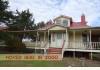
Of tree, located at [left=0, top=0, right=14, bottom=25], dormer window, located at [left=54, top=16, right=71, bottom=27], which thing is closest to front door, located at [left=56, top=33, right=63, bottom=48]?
dormer window, located at [left=54, top=16, right=71, bottom=27]

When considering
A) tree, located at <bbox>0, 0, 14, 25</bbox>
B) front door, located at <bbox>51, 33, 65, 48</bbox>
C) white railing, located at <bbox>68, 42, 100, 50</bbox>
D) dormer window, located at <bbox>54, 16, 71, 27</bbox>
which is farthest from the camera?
tree, located at <bbox>0, 0, 14, 25</bbox>

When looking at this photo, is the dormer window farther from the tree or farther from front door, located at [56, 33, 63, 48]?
the tree

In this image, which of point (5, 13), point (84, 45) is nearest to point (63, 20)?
point (84, 45)

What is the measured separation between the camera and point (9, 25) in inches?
1296

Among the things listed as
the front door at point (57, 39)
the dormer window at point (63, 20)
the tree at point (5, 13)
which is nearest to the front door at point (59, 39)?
the front door at point (57, 39)

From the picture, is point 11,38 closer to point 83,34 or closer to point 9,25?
point 9,25

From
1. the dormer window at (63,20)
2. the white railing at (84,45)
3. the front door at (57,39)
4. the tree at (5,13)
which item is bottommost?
the white railing at (84,45)

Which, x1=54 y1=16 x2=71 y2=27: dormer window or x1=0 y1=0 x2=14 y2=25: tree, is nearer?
x1=54 y1=16 x2=71 y2=27: dormer window

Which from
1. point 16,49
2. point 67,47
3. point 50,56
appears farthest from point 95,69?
point 16,49

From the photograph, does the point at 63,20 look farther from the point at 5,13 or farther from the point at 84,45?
the point at 5,13

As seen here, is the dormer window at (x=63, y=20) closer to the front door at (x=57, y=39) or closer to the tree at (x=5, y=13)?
the front door at (x=57, y=39)

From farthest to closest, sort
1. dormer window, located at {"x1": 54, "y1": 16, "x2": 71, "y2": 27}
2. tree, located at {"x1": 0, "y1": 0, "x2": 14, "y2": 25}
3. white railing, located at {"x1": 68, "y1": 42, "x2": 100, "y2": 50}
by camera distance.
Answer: tree, located at {"x1": 0, "y1": 0, "x2": 14, "y2": 25}, dormer window, located at {"x1": 54, "y1": 16, "x2": 71, "y2": 27}, white railing, located at {"x1": 68, "y1": 42, "x2": 100, "y2": 50}

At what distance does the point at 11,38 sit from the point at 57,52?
9605mm

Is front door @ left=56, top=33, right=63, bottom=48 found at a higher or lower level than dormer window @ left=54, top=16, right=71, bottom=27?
lower
